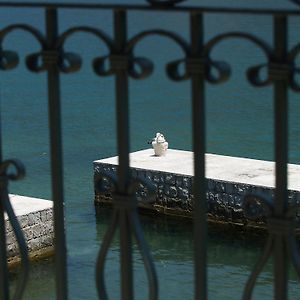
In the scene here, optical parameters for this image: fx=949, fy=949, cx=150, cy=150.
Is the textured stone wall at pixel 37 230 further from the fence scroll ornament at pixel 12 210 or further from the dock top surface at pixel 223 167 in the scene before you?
the fence scroll ornament at pixel 12 210

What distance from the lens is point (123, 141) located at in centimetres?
169

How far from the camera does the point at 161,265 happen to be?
10.8 m

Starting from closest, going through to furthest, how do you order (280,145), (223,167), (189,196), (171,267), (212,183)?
(280,145) < (171,267) < (212,183) < (189,196) < (223,167)

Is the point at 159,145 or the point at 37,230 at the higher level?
the point at 159,145

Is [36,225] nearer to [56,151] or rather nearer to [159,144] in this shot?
[159,144]

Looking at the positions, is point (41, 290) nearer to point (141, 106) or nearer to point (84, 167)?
point (84, 167)

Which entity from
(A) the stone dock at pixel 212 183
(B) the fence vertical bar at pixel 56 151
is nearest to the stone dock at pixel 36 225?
(A) the stone dock at pixel 212 183

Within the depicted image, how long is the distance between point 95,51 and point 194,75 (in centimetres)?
2678

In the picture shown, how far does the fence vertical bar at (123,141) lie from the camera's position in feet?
5.39

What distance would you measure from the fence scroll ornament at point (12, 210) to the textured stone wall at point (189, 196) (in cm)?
916

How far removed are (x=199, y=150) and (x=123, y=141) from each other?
0.54 feet

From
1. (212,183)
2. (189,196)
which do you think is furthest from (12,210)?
(189,196)

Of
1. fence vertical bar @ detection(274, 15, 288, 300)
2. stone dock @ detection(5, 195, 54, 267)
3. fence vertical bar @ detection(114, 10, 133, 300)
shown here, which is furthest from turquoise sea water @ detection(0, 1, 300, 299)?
fence vertical bar @ detection(274, 15, 288, 300)

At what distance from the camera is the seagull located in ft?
41.4
